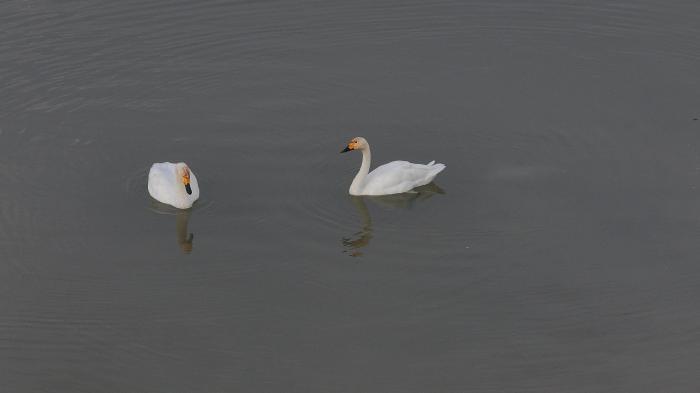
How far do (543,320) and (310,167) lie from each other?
533 centimetres

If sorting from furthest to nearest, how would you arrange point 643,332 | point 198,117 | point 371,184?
point 198,117 → point 371,184 → point 643,332

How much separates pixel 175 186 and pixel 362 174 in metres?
2.83

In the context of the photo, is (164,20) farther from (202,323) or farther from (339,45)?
(202,323)

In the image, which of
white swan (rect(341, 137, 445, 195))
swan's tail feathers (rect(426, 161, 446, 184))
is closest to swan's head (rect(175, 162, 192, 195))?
white swan (rect(341, 137, 445, 195))

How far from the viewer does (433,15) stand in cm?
2314

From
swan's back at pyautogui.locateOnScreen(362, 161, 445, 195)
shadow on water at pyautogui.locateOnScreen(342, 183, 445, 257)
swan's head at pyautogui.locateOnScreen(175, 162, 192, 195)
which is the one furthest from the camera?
swan's back at pyautogui.locateOnScreen(362, 161, 445, 195)

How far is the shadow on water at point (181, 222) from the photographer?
16281mm

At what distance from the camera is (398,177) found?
17453 mm

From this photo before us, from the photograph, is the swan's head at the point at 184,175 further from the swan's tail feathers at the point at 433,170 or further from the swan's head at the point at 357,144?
the swan's tail feathers at the point at 433,170

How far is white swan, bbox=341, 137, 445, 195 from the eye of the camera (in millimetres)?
17438

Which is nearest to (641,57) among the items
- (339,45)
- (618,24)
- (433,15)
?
(618,24)

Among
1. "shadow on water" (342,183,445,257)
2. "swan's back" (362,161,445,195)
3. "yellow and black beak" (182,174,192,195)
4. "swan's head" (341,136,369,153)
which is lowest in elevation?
"shadow on water" (342,183,445,257)

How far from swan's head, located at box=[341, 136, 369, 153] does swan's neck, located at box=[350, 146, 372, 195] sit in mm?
70

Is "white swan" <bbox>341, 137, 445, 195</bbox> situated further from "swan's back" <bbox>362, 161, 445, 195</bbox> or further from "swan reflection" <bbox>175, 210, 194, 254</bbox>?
"swan reflection" <bbox>175, 210, 194, 254</bbox>
